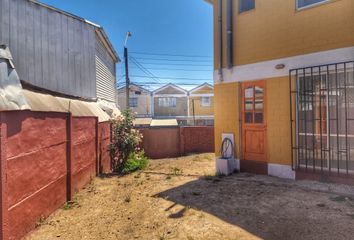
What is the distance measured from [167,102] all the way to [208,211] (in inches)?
1159

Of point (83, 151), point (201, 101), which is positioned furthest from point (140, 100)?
point (83, 151)

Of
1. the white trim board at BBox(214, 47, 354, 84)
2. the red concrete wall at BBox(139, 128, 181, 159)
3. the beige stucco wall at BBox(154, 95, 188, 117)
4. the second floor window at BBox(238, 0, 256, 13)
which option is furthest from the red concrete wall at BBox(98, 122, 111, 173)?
the beige stucco wall at BBox(154, 95, 188, 117)

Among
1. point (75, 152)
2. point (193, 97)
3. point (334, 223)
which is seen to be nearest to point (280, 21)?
point (334, 223)

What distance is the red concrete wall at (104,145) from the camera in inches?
337

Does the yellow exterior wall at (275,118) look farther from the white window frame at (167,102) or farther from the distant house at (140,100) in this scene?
the distant house at (140,100)

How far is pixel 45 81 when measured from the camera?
27.6 feet

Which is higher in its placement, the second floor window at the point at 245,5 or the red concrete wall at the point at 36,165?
the second floor window at the point at 245,5

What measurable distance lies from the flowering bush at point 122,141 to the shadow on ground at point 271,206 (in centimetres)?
320

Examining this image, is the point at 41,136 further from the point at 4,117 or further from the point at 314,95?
the point at 314,95

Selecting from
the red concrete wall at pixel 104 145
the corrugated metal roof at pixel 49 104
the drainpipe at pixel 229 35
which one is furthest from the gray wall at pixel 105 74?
the drainpipe at pixel 229 35

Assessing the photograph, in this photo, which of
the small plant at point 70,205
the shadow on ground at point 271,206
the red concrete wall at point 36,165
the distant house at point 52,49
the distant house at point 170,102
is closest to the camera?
the red concrete wall at point 36,165

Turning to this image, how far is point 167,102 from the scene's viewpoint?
34000mm

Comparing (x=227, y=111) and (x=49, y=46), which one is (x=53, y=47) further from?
(x=227, y=111)

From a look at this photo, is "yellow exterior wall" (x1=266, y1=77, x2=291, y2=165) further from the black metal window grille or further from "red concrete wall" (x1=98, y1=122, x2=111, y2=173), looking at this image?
"red concrete wall" (x1=98, y1=122, x2=111, y2=173)
